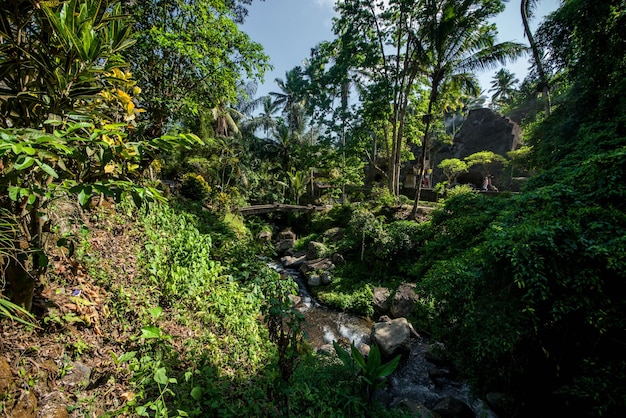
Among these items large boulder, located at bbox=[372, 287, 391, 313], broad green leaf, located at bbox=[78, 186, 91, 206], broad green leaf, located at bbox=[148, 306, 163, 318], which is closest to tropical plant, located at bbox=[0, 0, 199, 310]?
broad green leaf, located at bbox=[78, 186, 91, 206]

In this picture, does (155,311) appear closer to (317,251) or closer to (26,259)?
(26,259)

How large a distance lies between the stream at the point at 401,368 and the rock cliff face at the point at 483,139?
22159mm

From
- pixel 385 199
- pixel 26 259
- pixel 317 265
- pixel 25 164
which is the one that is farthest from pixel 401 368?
pixel 385 199

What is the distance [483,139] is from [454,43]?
2119cm

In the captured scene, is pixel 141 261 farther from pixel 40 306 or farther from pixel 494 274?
pixel 494 274

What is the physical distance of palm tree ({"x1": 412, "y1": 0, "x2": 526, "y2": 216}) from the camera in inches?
345

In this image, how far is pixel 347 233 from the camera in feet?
38.0

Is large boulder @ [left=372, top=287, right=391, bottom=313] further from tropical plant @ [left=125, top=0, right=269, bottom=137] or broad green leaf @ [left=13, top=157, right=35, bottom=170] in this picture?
broad green leaf @ [left=13, top=157, right=35, bottom=170]

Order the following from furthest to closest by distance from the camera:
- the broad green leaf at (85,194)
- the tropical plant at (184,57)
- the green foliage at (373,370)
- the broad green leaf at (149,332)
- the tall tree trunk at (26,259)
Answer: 1. the tropical plant at (184,57)
2. the green foliage at (373,370)
3. the broad green leaf at (149,332)
4. the tall tree trunk at (26,259)
5. the broad green leaf at (85,194)

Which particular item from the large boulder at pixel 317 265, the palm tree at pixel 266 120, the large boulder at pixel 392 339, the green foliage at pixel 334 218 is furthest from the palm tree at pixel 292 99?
the large boulder at pixel 392 339

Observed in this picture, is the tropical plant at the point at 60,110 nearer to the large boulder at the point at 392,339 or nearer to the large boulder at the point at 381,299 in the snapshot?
the large boulder at the point at 392,339

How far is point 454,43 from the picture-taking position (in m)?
9.22

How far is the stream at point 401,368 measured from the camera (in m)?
4.47

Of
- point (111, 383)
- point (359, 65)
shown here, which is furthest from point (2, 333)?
point (359, 65)
